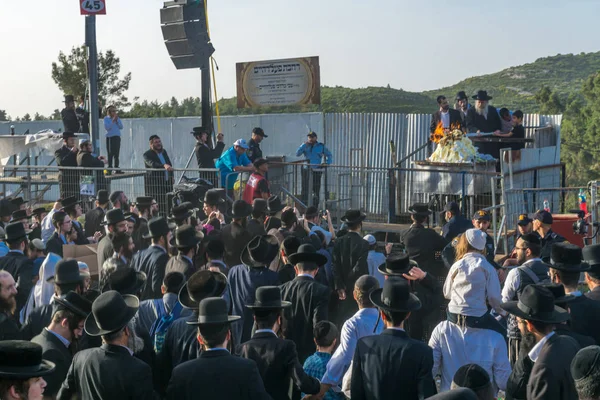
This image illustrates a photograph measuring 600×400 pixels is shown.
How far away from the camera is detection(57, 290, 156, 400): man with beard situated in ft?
15.5

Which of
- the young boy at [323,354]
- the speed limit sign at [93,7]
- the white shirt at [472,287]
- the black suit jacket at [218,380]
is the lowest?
the young boy at [323,354]

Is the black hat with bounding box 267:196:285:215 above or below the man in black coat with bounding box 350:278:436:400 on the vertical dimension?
above

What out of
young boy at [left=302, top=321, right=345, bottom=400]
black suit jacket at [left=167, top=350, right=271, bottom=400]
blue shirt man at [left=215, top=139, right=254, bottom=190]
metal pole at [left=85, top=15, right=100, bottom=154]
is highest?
metal pole at [left=85, top=15, right=100, bottom=154]

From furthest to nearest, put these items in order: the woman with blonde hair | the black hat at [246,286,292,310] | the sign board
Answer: the sign board, the woman with blonde hair, the black hat at [246,286,292,310]

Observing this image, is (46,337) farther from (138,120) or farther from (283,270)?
(138,120)

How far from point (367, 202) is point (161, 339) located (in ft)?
28.1

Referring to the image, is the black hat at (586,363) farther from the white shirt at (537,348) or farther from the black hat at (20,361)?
the black hat at (20,361)

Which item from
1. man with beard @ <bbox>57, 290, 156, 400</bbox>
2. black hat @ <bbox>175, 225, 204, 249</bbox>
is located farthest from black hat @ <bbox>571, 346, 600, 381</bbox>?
black hat @ <bbox>175, 225, 204, 249</bbox>

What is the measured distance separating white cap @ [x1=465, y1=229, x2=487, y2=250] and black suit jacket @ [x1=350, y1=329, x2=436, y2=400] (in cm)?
179

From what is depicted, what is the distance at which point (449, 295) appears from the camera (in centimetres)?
645

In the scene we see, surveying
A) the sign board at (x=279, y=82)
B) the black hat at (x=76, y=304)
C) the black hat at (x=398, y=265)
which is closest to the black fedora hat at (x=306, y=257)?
the black hat at (x=398, y=265)

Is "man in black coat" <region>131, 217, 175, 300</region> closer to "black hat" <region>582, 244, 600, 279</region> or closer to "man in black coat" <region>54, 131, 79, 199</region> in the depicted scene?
"black hat" <region>582, 244, 600, 279</region>

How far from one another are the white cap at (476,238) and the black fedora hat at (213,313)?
2.48m

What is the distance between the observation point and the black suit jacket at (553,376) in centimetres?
471
